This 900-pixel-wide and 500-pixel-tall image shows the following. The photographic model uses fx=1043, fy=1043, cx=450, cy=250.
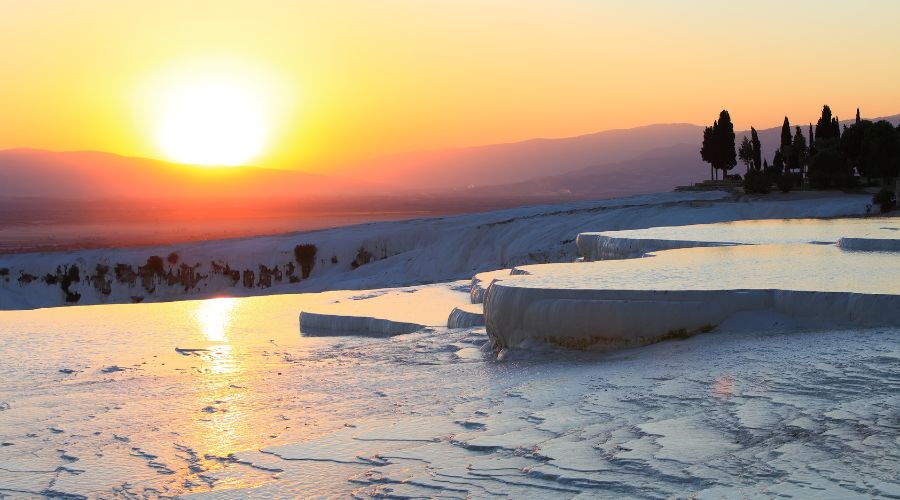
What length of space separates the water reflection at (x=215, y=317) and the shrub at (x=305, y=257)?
88.3 feet

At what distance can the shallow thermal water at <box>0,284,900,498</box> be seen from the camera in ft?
19.9

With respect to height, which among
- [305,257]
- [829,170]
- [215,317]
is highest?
[829,170]

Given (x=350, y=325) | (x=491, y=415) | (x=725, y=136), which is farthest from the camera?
(x=725, y=136)

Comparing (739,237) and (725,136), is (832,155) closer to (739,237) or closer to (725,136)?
(725,136)

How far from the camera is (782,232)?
18.0 meters

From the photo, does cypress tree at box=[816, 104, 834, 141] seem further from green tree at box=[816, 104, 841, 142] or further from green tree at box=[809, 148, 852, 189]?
green tree at box=[809, 148, 852, 189]

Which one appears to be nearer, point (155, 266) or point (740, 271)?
point (740, 271)

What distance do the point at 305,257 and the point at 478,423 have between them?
40.8m

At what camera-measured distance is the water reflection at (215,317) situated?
14912 mm

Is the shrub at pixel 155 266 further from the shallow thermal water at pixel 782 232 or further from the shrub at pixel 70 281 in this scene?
the shallow thermal water at pixel 782 232

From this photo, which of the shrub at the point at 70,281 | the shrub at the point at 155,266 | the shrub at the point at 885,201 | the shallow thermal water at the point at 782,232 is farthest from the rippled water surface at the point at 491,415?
the shrub at the point at 155,266

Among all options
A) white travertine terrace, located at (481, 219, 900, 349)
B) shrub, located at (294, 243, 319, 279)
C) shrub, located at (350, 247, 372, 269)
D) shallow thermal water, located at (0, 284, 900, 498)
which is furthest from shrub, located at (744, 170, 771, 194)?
shallow thermal water, located at (0, 284, 900, 498)

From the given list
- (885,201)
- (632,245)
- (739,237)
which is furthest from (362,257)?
(632,245)

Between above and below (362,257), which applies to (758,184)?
above
